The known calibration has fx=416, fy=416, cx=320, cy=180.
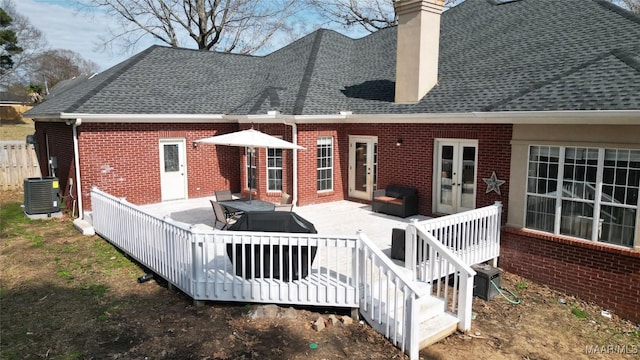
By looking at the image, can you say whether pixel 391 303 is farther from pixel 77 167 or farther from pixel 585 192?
pixel 77 167

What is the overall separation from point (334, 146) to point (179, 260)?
745 centimetres

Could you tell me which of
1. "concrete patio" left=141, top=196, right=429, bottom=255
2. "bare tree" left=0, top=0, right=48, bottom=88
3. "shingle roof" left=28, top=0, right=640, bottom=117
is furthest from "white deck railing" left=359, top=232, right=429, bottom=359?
"bare tree" left=0, top=0, right=48, bottom=88

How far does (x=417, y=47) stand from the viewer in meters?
11.4

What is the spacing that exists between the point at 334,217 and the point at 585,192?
581cm

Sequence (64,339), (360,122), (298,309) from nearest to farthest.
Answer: (64,339), (298,309), (360,122)

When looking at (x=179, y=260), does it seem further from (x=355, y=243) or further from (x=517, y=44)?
(x=517, y=44)

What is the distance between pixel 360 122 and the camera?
12727 mm

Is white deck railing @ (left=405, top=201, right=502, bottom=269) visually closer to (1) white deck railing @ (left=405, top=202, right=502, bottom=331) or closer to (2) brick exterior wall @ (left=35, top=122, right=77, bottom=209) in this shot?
(1) white deck railing @ (left=405, top=202, right=502, bottom=331)

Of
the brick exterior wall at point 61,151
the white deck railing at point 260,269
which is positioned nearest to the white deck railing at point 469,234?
the white deck railing at point 260,269

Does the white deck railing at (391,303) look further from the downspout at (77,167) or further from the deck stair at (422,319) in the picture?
the downspout at (77,167)

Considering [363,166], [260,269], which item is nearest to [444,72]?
[363,166]

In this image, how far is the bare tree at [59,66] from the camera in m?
49.2

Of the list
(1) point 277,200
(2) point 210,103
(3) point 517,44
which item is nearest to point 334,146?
(1) point 277,200

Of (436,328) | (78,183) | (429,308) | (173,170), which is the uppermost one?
(173,170)
